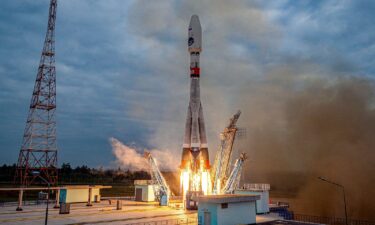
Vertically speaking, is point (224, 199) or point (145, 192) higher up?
point (224, 199)

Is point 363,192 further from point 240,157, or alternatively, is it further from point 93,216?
point 93,216

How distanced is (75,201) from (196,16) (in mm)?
36521

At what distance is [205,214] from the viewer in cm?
3067

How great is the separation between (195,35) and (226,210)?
99.6 ft

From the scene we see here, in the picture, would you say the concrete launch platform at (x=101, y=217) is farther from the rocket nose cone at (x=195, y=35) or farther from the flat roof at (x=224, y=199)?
the rocket nose cone at (x=195, y=35)

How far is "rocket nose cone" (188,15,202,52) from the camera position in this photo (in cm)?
5056

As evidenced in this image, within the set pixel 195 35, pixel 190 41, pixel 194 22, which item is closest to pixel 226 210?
pixel 190 41

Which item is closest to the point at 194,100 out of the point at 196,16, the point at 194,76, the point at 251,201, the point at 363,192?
the point at 194,76

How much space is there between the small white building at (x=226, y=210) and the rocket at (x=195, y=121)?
647 inches

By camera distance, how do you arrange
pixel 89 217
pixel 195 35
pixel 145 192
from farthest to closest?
pixel 145 192 < pixel 195 35 < pixel 89 217

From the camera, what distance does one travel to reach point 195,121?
5000cm

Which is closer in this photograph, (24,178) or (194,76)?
(194,76)

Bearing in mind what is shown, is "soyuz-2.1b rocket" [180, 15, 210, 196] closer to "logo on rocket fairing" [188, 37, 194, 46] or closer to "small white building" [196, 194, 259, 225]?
"logo on rocket fairing" [188, 37, 194, 46]

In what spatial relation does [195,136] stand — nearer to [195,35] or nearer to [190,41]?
[190,41]
